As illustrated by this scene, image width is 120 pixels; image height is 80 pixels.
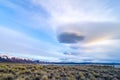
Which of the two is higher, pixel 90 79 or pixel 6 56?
pixel 6 56

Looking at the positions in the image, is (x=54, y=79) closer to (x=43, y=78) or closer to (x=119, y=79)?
(x=43, y=78)

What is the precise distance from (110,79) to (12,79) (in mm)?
10241

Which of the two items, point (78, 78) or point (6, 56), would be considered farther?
point (6, 56)

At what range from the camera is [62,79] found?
55.6 ft

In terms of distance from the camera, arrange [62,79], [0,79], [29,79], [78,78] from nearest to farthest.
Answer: [0,79] → [29,79] → [62,79] → [78,78]

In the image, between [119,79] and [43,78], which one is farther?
[119,79]

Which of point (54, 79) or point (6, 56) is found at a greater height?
point (6, 56)

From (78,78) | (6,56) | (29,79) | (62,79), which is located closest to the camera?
(29,79)

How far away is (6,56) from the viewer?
403 feet

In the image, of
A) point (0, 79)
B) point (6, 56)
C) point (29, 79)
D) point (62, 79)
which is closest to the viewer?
point (0, 79)

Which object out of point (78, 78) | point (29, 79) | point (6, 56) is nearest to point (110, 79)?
point (78, 78)

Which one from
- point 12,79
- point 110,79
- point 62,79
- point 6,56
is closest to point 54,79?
point 62,79

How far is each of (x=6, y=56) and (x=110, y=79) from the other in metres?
113

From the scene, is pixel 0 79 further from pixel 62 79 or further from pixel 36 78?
pixel 62 79
